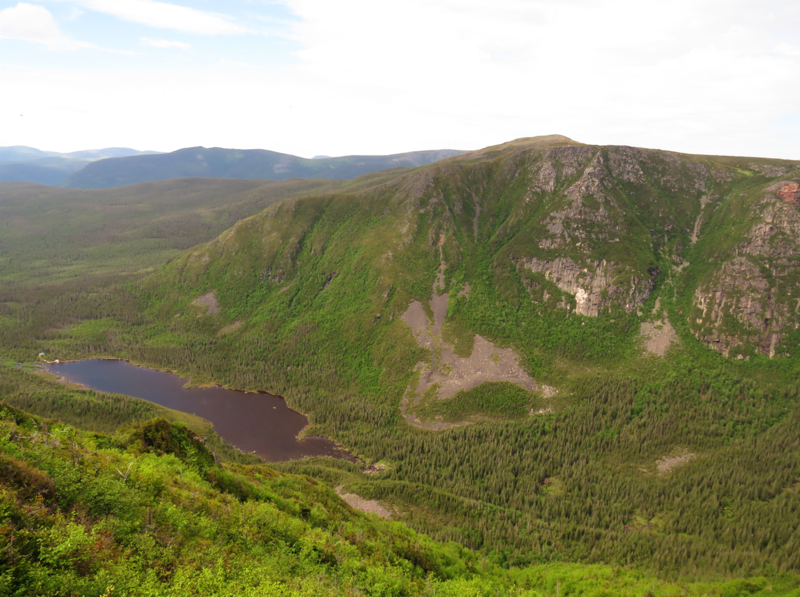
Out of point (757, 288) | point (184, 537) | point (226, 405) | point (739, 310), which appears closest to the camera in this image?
point (184, 537)

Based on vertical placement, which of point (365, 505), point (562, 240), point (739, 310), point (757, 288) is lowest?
point (365, 505)

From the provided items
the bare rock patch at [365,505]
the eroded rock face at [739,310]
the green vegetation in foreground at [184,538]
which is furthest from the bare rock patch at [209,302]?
the eroded rock face at [739,310]

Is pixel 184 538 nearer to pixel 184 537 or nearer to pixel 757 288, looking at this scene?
pixel 184 537

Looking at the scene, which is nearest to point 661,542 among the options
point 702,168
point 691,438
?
point 691,438

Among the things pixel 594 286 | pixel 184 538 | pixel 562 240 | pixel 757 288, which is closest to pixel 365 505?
pixel 184 538

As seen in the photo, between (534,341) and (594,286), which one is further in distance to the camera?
(594,286)

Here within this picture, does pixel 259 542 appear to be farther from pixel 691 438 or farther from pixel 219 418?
pixel 691 438
